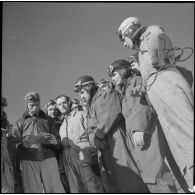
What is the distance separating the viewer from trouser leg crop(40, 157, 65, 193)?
4.43m

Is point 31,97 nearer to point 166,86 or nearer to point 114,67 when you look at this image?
point 114,67

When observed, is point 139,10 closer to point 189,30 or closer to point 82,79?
point 189,30

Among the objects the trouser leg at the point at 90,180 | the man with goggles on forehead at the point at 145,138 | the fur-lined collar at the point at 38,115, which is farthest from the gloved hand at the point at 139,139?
the fur-lined collar at the point at 38,115

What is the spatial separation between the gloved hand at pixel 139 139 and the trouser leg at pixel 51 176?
0.92 meters

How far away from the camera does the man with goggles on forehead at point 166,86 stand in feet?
13.1

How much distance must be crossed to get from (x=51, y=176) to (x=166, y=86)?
1495 mm

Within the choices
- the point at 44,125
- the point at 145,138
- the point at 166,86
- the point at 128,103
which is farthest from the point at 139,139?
the point at 44,125

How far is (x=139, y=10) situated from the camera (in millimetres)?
4844

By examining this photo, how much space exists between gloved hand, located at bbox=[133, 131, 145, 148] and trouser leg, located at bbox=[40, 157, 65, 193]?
0.92 meters

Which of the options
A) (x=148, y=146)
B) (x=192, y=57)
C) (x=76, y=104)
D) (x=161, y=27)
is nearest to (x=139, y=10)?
(x=161, y=27)

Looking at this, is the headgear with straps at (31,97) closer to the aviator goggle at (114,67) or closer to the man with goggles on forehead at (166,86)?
the aviator goggle at (114,67)

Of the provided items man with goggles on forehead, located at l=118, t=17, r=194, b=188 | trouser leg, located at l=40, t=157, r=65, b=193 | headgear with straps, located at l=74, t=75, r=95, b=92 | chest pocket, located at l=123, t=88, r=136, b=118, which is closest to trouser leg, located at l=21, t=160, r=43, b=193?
trouser leg, located at l=40, t=157, r=65, b=193

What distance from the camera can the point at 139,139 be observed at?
416 centimetres

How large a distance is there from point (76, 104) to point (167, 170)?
51.7 inches
